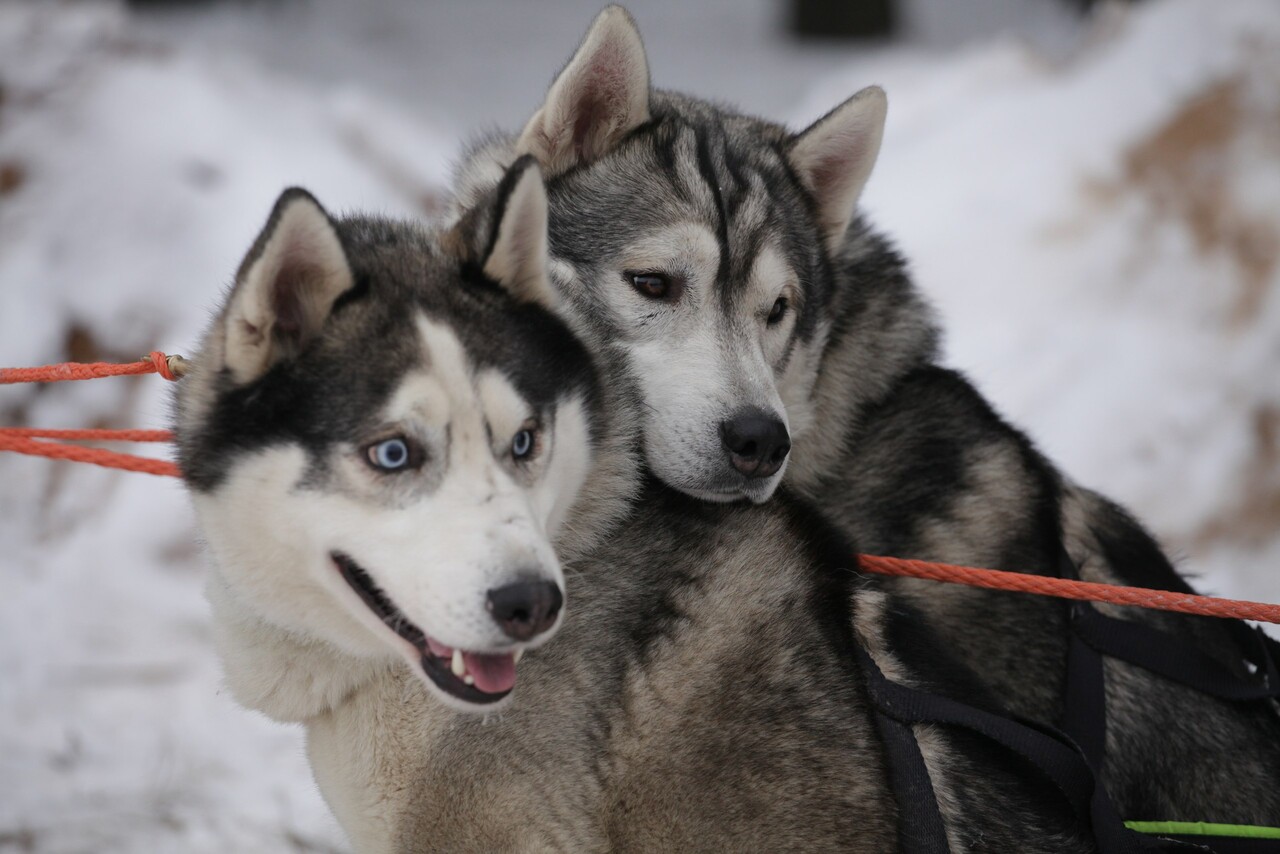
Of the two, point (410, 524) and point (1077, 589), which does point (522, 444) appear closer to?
point (410, 524)

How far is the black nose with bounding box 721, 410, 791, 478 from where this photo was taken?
2.89m

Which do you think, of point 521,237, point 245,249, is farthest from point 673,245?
point 245,249

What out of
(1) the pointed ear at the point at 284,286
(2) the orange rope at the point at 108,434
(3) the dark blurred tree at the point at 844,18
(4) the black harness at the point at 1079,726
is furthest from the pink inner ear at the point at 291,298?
(3) the dark blurred tree at the point at 844,18

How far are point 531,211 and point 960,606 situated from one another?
164 centimetres

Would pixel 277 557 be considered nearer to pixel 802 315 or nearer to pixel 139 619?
pixel 802 315

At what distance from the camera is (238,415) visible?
2312 millimetres

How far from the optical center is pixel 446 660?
7.28 feet

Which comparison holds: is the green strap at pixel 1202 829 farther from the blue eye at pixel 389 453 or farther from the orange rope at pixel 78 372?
the orange rope at pixel 78 372

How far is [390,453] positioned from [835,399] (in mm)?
1699

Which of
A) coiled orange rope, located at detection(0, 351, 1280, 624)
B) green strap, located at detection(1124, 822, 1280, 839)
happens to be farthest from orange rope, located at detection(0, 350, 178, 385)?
green strap, located at detection(1124, 822, 1280, 839)

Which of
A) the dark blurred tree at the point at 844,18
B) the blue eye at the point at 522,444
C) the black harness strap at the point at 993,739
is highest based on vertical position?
the dark blurred tree at the point at 844,18

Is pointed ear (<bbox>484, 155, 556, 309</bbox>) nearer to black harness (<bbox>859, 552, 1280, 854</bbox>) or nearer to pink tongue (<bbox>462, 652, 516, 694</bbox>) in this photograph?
pink tongue (<bbox>462, 652, 516, 694</bbox>)

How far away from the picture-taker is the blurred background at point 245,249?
4.82m

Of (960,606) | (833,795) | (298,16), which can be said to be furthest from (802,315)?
(298,16)
